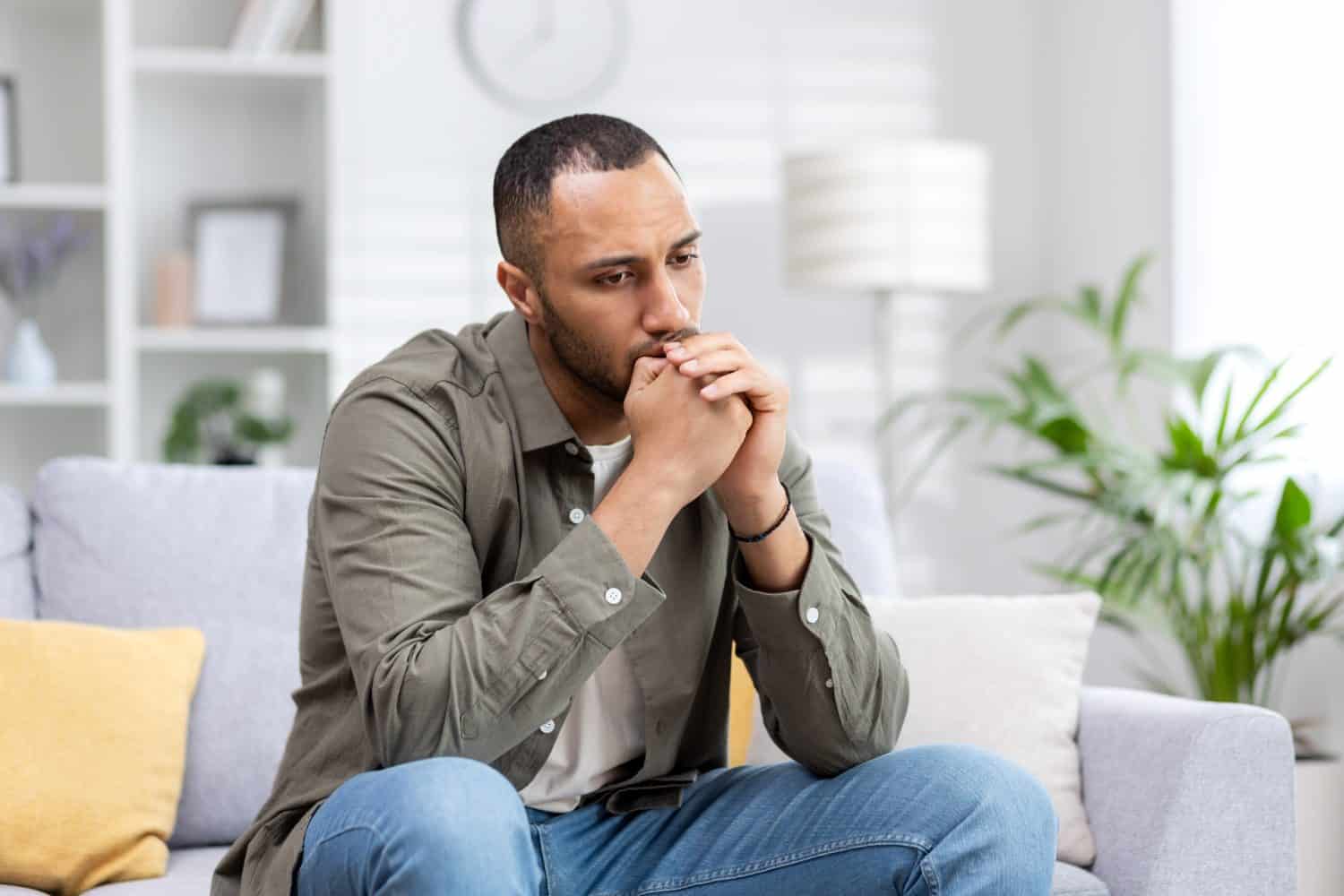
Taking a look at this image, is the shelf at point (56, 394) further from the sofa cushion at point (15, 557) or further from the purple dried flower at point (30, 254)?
the sofa cushion at point (15, 557)

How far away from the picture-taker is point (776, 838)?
1.41 m

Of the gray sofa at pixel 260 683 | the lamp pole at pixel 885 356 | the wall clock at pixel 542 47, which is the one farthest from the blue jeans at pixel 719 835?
the wall clock at pixel 542 47

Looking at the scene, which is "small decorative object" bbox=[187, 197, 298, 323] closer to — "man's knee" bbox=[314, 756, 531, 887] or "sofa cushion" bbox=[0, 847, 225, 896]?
"sofa cushion" bbox=[0, 847, 225, 896]

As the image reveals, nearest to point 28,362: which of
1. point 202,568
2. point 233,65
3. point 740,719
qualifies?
point 233,65

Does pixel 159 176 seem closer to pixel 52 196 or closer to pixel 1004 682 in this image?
pixel 52 196

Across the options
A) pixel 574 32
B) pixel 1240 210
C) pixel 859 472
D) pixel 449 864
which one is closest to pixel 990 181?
pixel 1240 210

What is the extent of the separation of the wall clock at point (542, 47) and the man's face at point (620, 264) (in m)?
2.39

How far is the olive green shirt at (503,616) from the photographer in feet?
4.29

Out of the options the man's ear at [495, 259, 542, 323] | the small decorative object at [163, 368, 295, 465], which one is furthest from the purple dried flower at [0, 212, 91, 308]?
the man's ear at [495, 259, 542, 323]

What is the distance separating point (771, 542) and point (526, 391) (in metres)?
0.28

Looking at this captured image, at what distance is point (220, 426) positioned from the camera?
343 centimetres

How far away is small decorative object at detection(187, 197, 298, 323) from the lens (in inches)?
139

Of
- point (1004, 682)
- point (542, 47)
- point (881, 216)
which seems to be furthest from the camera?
point (542, 47)

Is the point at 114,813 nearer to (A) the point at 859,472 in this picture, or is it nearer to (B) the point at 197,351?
(A) the point at 859,472
